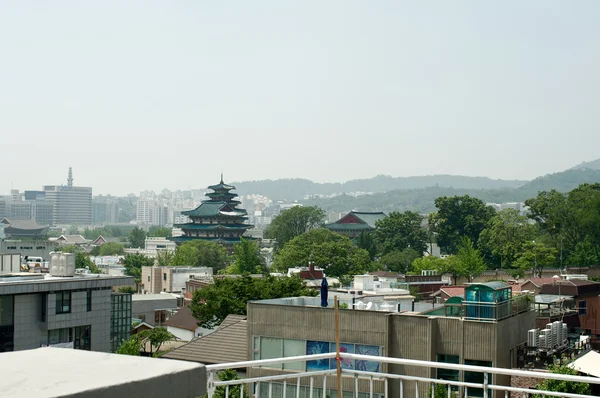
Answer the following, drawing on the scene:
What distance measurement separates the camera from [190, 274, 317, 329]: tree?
1286 inches

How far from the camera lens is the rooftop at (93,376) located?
1.99 meters

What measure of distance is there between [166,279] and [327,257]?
44.1ft

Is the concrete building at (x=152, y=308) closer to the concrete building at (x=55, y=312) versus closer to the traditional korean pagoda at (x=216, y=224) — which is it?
the concrete building at (x=55, y=312)

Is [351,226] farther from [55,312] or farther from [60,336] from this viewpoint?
[55,312]

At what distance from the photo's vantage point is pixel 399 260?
240 ft

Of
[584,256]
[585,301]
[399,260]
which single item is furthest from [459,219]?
[585,301]

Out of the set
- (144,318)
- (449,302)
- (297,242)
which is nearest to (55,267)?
(449,302)

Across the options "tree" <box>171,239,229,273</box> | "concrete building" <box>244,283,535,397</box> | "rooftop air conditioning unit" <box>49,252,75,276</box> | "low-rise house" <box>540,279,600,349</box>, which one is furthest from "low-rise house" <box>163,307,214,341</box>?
"tree" <box>171,239,229,273</box>

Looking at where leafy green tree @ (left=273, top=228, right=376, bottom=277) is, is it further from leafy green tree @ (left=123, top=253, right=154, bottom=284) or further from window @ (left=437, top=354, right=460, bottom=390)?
window @ (left=437, top=354, right=460, bottom=390)

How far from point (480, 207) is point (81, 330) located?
2423 inches

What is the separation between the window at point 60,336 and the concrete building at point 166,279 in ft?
139

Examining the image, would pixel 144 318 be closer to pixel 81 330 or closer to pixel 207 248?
pixel 81 330

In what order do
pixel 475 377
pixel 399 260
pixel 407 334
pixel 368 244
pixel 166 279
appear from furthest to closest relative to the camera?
pixel 368 244
pixel 399 260
pixel 166 279
pixel 407 334
pixel 475 377

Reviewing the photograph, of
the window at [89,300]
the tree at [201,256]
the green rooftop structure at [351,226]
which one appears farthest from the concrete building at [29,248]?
the green rooftop structure at [351,226]
